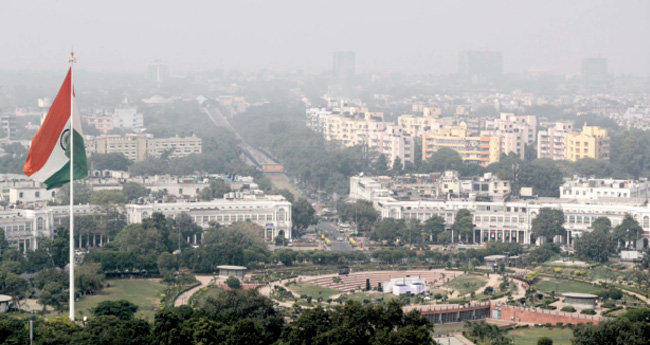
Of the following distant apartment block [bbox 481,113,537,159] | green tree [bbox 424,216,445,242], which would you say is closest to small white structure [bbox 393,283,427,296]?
green tree [bbox 424,216,445,242]

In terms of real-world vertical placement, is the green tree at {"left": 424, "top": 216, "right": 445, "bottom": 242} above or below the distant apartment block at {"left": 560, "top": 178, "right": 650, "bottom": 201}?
below

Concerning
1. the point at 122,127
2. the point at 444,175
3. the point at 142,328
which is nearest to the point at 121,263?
the point at 142,328

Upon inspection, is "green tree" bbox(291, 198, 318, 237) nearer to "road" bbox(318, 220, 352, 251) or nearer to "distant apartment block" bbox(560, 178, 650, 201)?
"road" bbox(318, 220, 352, 251)

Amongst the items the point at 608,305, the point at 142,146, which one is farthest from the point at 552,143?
the point at 608,305

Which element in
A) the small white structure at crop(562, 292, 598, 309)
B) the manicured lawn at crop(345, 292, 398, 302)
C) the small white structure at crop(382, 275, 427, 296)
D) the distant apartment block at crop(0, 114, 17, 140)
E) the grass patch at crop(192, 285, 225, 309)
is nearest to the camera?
the grass patch at crop(192, 285, 225, 309)

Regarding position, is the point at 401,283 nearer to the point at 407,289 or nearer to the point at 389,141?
the point at 407,289

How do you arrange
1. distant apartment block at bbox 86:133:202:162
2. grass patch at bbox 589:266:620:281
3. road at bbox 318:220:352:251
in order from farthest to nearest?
distant apartment block at bbox 86:133:202:162
road at bbox 318:220:352:251
grass patch at bbox 589:266:620:281

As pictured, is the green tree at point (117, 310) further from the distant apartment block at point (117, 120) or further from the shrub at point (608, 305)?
the distant apartment block at point (117, 120)
